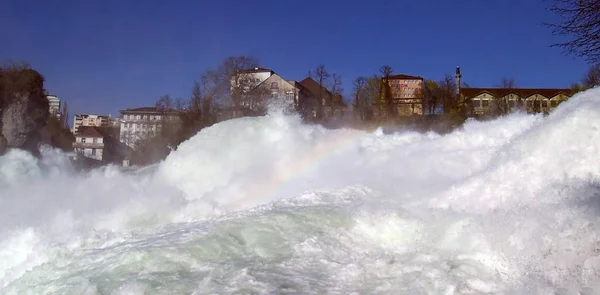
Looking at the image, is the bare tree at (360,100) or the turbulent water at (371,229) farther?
the bare tree at (360,100)

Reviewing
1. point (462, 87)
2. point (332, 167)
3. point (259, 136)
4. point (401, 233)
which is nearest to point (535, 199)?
point (401, 233)

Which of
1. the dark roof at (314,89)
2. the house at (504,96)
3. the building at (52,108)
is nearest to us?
the building at (52,108)

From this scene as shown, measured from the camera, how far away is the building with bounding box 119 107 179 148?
1449 inches

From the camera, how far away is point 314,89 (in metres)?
40.8

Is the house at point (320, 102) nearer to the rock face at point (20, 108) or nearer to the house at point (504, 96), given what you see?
the house at point (504, 96)

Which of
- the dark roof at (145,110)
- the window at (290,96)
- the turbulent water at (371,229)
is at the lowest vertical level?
the turbulent water at (371,229)

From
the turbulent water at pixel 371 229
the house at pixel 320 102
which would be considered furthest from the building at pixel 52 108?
the turbulent water at pixel 371 229

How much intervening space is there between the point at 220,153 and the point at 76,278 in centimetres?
746

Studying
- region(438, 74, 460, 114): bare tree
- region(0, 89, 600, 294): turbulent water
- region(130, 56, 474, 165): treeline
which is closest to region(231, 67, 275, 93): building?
region(130, 56, 474, 165): treeline

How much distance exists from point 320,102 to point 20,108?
18268mm

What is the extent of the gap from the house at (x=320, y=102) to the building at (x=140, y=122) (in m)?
9.55

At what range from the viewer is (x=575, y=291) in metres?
4.11

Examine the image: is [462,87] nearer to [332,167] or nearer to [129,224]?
[332,167]

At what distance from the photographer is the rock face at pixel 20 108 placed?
2180 cm
